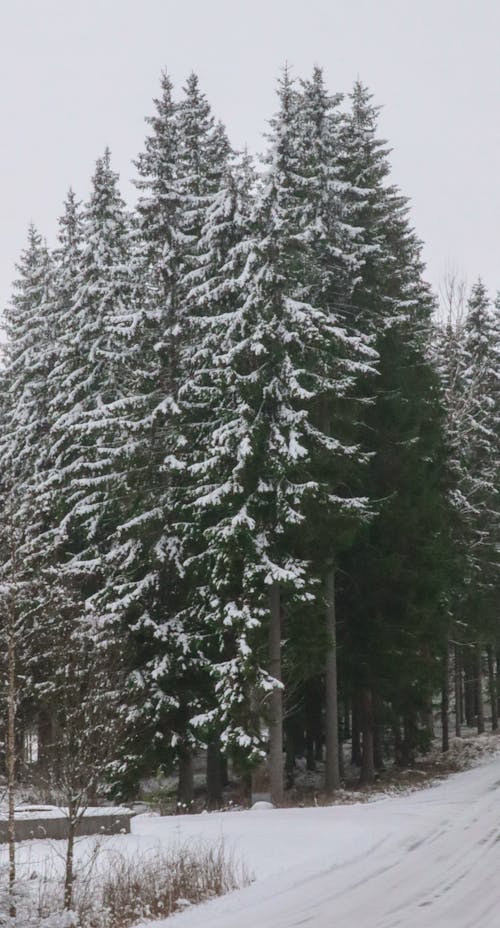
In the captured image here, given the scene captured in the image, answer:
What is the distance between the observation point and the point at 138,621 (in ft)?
75.3

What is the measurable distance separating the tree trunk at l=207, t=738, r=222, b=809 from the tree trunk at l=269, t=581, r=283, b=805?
3.58 meters

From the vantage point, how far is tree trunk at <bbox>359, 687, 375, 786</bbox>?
25.0 metres

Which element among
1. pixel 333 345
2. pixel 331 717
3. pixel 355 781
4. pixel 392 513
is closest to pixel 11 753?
pixel 331 717

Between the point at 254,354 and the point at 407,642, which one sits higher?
the point at 254,354

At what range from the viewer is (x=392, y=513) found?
25031 millimetres

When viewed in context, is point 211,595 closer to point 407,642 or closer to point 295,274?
point 407,642

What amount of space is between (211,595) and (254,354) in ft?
20.4

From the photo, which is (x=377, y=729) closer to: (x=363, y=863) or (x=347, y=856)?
(x=347, y=856)

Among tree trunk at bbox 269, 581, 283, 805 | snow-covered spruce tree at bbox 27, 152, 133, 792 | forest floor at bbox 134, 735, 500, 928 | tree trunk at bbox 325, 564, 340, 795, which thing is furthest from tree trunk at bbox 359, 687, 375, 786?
snow-covered spruce tree at bbox 27, 152, 133, 792

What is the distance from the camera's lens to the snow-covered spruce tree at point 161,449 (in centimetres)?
2278

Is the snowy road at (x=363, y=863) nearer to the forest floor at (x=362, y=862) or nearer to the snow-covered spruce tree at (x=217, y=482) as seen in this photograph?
the forest floor at (x=362, y=862)

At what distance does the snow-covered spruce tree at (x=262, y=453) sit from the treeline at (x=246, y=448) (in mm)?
74

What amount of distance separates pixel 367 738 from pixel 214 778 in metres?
4.63

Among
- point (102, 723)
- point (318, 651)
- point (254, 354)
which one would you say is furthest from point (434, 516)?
point (102, 723)
